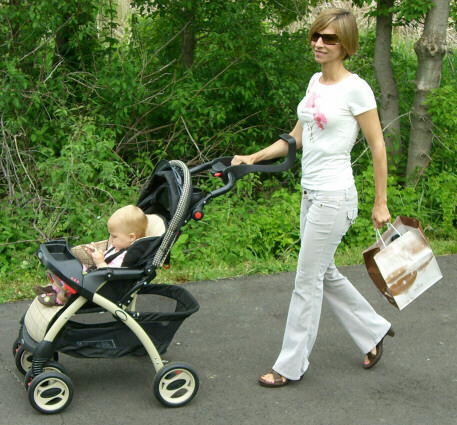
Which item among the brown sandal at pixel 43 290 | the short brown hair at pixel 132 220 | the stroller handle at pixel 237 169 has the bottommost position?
the brown sandal at pixel 43 290

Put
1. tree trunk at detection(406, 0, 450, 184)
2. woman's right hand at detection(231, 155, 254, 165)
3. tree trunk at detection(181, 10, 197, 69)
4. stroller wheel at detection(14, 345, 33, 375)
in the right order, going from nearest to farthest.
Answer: stroller wheel at detection(14, 345, 33, 375), woman's right hand at detection(231, 155, 254, 165), tree trunk at detection(406, 0, 450, 184), tree trunk at detection(181, 10, 197, 69)

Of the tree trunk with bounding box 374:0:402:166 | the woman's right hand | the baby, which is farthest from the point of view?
the tree trunk with bounding box 374:0:402:166

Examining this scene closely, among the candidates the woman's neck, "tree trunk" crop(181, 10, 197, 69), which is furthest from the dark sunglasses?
"tree trunk" crop(181, 10, 197, 69)

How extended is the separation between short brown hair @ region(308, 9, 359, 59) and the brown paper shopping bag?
1084mm

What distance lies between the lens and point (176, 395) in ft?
12.9

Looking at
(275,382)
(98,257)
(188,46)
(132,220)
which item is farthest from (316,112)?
(188,46)

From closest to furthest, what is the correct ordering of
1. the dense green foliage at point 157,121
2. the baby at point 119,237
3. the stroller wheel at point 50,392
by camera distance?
the stroller wheel at point 50,392
the baby at point 119,237
the dense green foliage at point 157,121

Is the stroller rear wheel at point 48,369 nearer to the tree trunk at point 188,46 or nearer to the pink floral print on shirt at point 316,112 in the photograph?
the pink floral print on shirt at point 316,112

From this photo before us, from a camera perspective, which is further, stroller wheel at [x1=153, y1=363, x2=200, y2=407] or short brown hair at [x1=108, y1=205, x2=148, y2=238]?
short brown hair at [x1=108, y1=205, x2=148, y2=238]

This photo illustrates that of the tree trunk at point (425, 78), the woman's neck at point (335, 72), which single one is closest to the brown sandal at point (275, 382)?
the woman's neck at point (335, 72)

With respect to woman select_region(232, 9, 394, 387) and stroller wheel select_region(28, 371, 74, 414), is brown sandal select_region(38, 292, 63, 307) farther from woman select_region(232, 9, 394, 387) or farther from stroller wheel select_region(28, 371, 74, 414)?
woman select_region(232, 9, 394, 387)

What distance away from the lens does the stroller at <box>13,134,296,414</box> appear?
3651 millimetres

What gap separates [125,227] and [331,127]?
48.2 inches

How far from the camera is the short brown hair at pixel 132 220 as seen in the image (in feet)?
12.9
